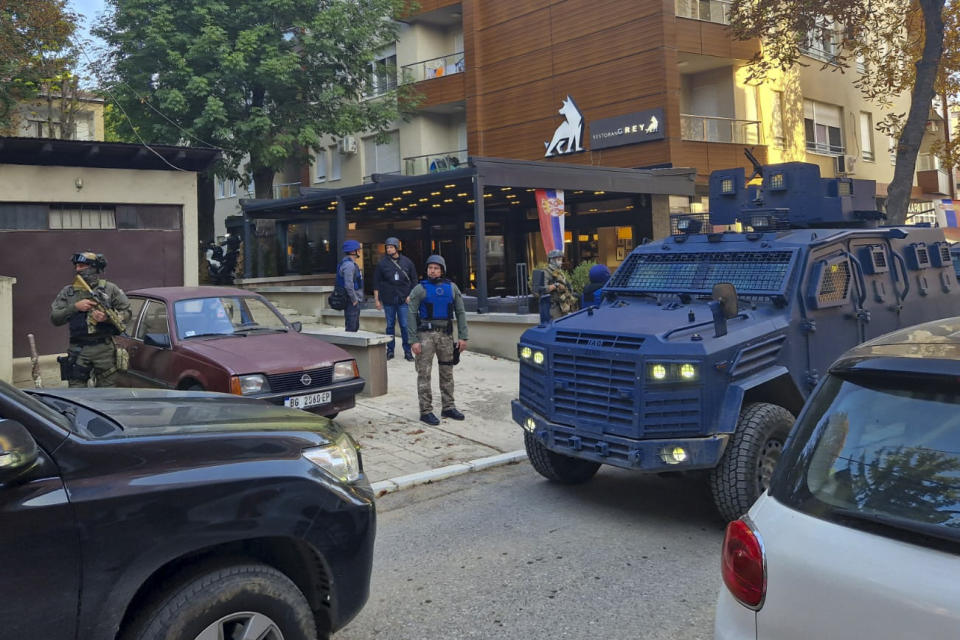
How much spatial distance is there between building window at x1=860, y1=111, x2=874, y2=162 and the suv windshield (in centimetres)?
2908

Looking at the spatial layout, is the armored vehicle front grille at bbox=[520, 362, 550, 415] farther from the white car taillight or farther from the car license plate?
the white car taillight

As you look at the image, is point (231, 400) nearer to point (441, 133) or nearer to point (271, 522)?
point (271, 522)

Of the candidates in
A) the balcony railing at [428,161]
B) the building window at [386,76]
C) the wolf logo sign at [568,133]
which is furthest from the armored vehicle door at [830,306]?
the building window at [386,76]

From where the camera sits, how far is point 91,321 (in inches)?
288

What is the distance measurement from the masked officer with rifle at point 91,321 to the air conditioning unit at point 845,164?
24.4 meters

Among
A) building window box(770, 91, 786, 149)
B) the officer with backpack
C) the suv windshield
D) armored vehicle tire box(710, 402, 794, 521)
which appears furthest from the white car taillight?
building window box(770, 91, 786, 149)

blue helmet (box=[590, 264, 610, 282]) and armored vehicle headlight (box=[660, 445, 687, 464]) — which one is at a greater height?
blue helmet (box=[590, 264, 610, 282])

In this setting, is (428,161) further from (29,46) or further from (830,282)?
(830,282)

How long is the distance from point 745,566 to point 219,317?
6796 millimetres

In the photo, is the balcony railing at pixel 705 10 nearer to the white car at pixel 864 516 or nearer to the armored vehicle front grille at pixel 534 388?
the armored vehicle front grille at pixel 534 388

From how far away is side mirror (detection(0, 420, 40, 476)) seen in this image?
7.22 ft

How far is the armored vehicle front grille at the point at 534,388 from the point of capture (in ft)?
19.0

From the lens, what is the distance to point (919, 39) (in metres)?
20.1

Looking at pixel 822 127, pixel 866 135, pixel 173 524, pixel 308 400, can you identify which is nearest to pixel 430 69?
pixel 822 127
